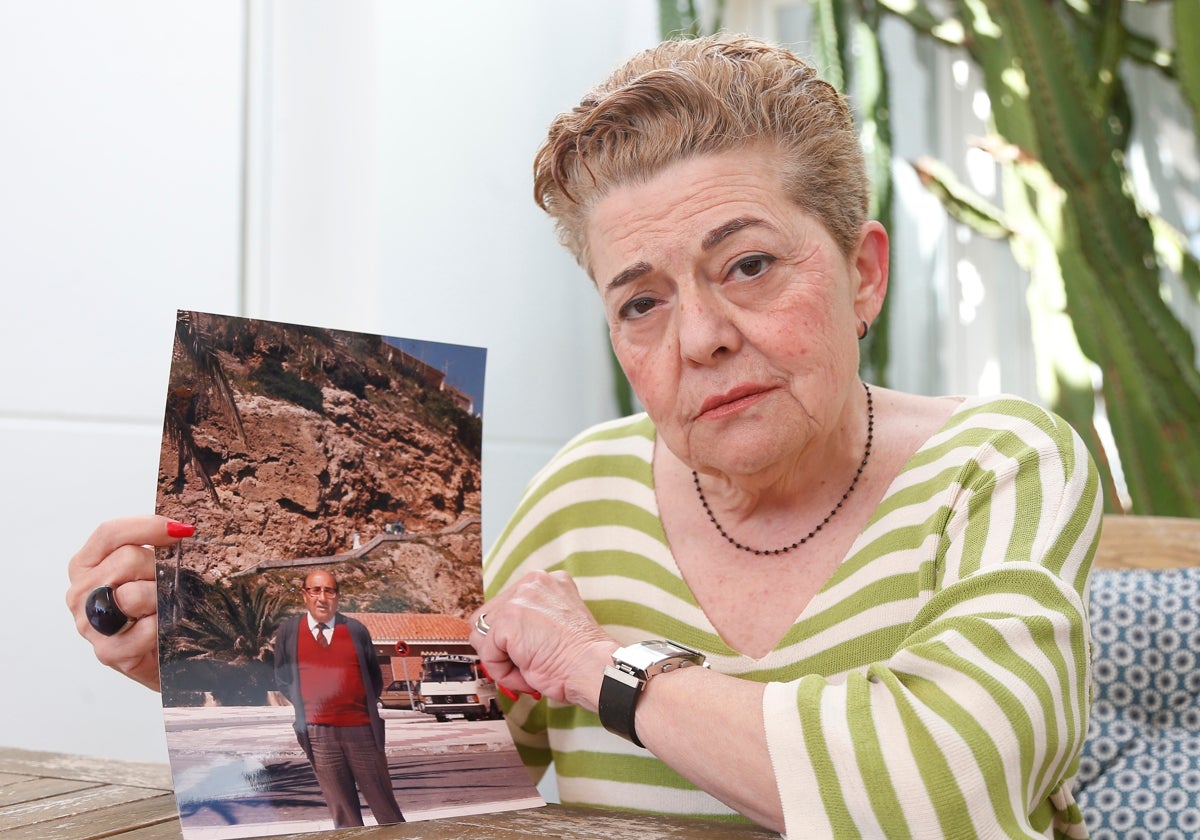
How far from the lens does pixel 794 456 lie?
3.60 ft

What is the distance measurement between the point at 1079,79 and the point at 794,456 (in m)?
1.37

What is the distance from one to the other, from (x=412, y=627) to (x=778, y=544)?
383 mm

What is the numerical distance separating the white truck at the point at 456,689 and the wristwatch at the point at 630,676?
0.16 meters

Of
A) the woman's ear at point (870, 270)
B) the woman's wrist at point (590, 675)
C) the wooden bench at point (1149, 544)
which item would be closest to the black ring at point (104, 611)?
the woman's wrist at point (590, 675)

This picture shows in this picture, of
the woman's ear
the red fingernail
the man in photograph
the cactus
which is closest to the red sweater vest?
the man in photograph

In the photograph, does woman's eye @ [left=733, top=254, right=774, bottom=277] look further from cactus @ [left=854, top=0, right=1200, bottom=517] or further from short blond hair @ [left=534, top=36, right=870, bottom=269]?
cactus @ [left=854, top=0, right=1200, bottom=517]

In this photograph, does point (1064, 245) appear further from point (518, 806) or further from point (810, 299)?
point (518, 806)

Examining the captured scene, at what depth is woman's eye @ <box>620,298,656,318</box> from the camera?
1053mm

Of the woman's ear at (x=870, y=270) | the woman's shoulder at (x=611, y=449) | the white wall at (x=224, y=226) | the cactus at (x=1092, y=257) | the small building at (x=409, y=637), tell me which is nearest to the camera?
the small building at (x=409, y=637)

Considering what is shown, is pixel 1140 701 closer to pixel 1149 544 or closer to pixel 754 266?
pixel 1149 544

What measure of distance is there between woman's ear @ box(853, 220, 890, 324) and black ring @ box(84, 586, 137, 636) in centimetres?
74

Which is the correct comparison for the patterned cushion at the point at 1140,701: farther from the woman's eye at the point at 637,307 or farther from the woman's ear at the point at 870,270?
the woman's eye at the point at 637,307

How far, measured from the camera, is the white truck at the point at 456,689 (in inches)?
38.7

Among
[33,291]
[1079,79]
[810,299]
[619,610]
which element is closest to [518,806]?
[619,610]
